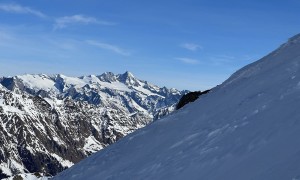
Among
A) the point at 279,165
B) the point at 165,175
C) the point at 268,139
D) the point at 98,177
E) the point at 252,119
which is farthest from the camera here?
the point at 98,177

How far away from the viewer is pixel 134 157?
21.8 meters

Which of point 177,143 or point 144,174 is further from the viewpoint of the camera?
point 177,143

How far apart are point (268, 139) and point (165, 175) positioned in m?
4.41

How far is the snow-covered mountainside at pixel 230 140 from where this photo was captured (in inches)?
496

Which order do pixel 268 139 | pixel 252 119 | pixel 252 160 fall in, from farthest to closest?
pixel 252 119, pixel 268 139, pixel 252 160

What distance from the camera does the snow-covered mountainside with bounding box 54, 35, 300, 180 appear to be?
496 inches

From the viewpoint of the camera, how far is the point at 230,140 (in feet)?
52.2

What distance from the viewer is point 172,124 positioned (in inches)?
974

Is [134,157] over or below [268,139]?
over

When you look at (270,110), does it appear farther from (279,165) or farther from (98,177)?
(98,177)

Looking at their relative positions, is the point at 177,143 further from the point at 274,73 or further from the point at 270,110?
the point at 274,73

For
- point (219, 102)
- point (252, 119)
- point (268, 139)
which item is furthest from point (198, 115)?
point (268, 139)

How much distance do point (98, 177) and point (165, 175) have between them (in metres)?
6.46

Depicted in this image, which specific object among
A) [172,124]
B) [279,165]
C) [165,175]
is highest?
[172,124]
